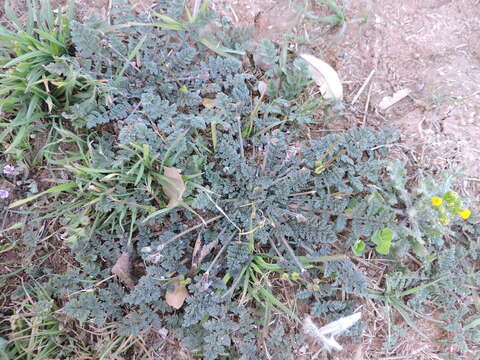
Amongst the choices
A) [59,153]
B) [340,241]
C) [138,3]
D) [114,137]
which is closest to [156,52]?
[138,3]

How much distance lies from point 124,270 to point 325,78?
5.61ft

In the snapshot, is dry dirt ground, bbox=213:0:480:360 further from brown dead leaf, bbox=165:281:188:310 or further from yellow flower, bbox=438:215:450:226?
brown dead leaf, bbox=165:281:188:310

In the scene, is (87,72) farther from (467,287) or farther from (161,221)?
(467,287)

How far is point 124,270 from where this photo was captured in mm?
2367

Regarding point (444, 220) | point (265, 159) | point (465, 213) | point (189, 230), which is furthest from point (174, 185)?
point (465, 213)

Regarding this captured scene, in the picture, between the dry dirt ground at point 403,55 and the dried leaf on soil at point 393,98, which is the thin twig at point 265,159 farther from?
the dried leaf on soil at point 393,98

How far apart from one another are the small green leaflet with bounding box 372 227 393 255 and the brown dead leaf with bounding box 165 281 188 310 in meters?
1.12

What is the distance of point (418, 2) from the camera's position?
9.40ft

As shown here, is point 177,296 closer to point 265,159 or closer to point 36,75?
point 265,159

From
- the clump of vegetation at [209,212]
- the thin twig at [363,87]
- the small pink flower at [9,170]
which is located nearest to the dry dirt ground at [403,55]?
the thin twig at [363,87]

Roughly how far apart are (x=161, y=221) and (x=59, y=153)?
727 mm

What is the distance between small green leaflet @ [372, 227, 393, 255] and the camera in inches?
91.7

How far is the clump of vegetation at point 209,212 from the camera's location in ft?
7.62

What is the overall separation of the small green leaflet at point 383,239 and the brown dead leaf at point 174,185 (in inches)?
44.4
